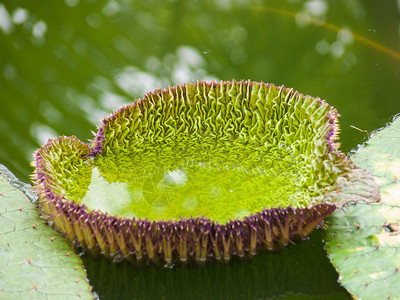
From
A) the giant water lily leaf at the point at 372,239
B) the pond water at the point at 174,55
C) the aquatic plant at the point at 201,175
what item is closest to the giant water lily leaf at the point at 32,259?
the aquatic plant at the point at 201,175

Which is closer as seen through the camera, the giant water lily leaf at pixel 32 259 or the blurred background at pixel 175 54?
the giant water lily leaf at pixel 32 259

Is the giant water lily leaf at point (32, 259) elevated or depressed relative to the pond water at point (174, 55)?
depressed

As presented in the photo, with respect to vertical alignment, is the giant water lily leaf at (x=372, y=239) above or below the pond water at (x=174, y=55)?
below

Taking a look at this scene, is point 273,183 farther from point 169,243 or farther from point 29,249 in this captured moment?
point 29,249

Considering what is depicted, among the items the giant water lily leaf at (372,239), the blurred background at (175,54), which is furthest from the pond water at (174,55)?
the giant water lily leaf at (372,239)

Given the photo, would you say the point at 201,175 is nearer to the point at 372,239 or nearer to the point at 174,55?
the point at 372,239

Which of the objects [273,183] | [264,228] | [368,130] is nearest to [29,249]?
[264,228]

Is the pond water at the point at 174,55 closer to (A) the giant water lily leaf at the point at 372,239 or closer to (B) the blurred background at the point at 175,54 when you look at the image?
(B) the blurred background at the point at 175,54
